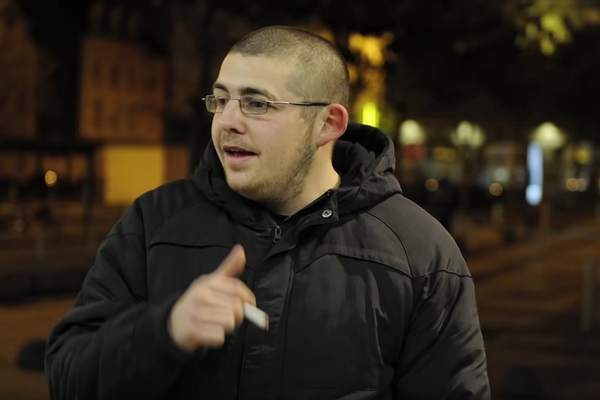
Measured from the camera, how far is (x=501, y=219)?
3928cm

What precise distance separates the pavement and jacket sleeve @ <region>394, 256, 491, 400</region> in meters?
6.80

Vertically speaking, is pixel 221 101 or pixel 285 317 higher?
pixel 221 101

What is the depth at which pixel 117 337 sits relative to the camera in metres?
2.15

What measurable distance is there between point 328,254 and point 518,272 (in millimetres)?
18982

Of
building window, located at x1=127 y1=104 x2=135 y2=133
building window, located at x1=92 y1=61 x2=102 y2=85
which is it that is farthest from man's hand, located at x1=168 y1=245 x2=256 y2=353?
building window, located at x1=127 y1=104 x2=135 y2=133

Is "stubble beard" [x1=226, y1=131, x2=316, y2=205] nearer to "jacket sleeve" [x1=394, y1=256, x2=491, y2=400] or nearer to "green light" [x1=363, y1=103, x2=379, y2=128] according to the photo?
"jacket sleeve" [x1=394, y1=256, x2=491, y2=400]

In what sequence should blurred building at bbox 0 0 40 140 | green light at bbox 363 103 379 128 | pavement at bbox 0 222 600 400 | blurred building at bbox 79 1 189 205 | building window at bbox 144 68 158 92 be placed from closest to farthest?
Result: 1. pavement at bbox 0 222 600 400
2. green light at bbox 363 103 379 128
3. blurred building at bbox 0 0 40 140
4. blurred building at bbox 79 1 189 205
5. building window at bbox 144 68 158 92

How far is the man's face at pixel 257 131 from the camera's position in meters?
2.35

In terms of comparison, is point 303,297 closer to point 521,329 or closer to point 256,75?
point 256,75

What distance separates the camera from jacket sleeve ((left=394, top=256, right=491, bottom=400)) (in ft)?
7.84

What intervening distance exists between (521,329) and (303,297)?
11.3 meters

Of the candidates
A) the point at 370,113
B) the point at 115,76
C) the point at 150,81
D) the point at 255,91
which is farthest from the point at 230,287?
the point at 150,81

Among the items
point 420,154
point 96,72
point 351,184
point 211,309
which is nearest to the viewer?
point 211,309

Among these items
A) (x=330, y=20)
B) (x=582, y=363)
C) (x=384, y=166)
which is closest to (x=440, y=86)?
(x=330, y=20)
